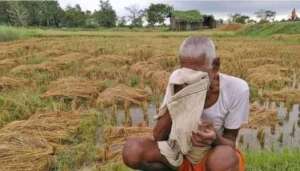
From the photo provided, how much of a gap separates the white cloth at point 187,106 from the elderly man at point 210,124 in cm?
3

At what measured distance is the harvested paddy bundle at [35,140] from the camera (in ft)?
9.92

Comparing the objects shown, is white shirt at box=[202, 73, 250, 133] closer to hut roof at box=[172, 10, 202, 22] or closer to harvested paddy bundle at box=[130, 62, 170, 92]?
harvested paddy bundle at box=[130, 62, 170, 92]

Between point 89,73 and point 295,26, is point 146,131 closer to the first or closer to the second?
point 89,73

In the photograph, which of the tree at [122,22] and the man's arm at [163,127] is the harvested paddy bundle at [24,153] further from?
the tree at [122,22]

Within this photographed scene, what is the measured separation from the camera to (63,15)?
43125mm

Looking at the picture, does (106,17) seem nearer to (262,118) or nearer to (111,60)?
(111,60)

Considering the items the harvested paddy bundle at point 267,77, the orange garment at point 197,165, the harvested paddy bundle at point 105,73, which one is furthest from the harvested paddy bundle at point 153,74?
the orange garment at point 197,165

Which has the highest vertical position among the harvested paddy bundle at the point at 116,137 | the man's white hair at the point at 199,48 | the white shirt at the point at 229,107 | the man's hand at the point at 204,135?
the man's white hair at the point at 199,48

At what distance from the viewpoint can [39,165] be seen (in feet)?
9.77

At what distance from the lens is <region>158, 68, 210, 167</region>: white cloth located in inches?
79.3

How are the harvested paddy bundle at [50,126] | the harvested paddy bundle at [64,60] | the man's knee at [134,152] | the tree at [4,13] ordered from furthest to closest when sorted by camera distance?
the tree at [4,13] < the harvested paddy bundle at [64,60] < the harvested paddy bundle at [50,126] < the man's knee at [134,152]

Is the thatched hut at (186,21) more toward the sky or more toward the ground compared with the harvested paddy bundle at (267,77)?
more toward the sky

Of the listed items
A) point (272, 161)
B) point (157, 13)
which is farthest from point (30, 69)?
point (157, 13)

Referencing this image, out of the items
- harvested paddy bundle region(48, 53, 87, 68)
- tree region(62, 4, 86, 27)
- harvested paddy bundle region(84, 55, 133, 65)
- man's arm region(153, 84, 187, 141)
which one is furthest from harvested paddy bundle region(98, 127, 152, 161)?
tree region(62, 4, 86, 27)
